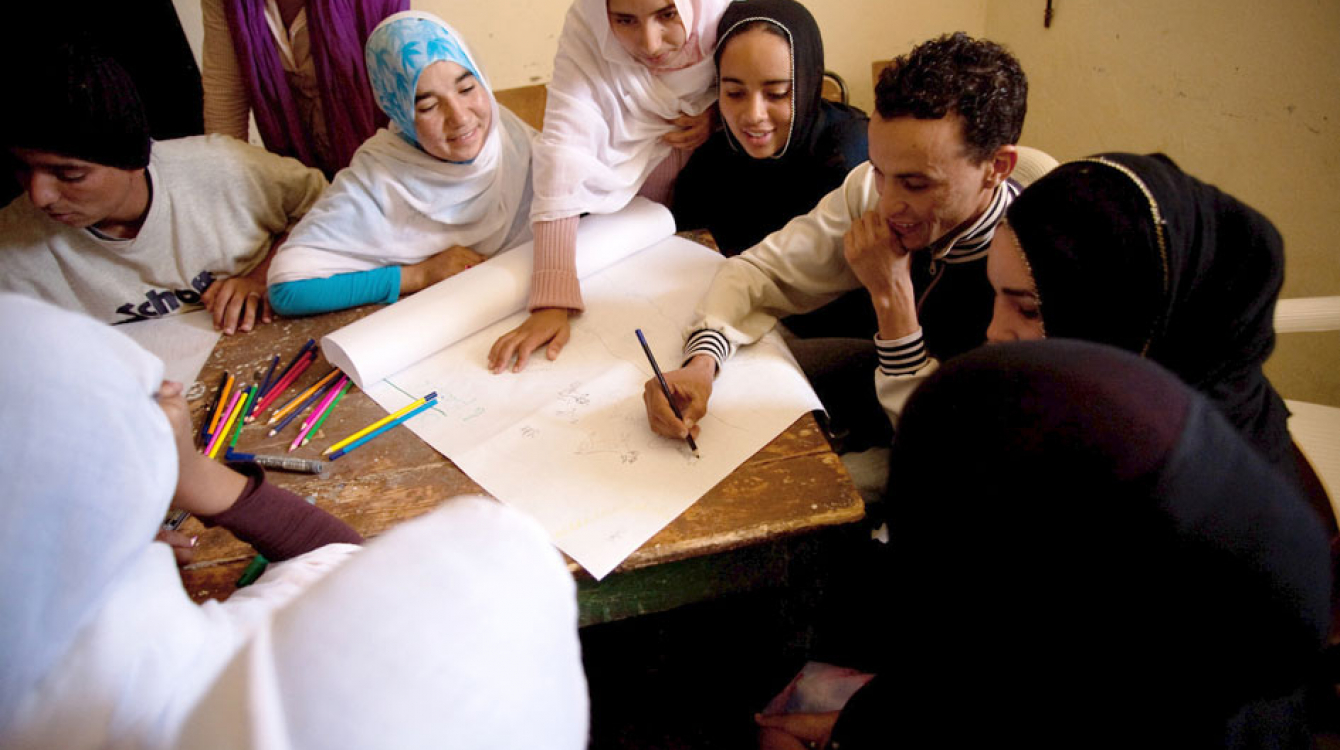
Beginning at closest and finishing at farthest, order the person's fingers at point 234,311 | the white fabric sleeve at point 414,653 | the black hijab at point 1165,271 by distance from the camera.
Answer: the white fabric sleeve at point 414,653, the black hijab at point 1165,271, the person's fingers at point 234,311

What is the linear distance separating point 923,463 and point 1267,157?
5.98ft

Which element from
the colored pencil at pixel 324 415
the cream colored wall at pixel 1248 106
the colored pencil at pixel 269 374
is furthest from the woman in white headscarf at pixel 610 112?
the cream colored wall at pixel 1248 106

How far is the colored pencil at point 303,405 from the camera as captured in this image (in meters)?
1.05

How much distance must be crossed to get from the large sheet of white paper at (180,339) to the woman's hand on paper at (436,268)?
380 millimetres

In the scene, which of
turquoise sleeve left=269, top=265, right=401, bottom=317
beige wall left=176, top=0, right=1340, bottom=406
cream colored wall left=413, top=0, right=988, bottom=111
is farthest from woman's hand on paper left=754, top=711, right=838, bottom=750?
cream colored wall left=413, top=0, right=988, bottom=111

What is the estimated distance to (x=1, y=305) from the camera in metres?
0.44

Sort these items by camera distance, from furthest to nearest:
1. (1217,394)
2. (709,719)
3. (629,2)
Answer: (709,719)
(629,2)
(1217,394)

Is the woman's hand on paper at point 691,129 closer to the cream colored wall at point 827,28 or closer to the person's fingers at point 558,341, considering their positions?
the person's fingers at point 558,341

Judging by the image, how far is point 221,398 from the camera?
3.67 ft

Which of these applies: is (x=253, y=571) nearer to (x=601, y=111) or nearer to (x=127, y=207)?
(x=127, y=207)

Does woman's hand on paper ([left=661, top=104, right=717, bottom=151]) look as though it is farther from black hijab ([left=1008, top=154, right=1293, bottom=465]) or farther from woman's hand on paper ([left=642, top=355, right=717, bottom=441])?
black hijab ([left=1008, top=154, right=1293, bottom=465])

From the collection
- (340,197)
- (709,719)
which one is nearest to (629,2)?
(340,197)

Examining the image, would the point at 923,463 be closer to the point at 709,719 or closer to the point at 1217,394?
the point at 1217,394

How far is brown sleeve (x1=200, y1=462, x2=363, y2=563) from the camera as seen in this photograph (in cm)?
78
